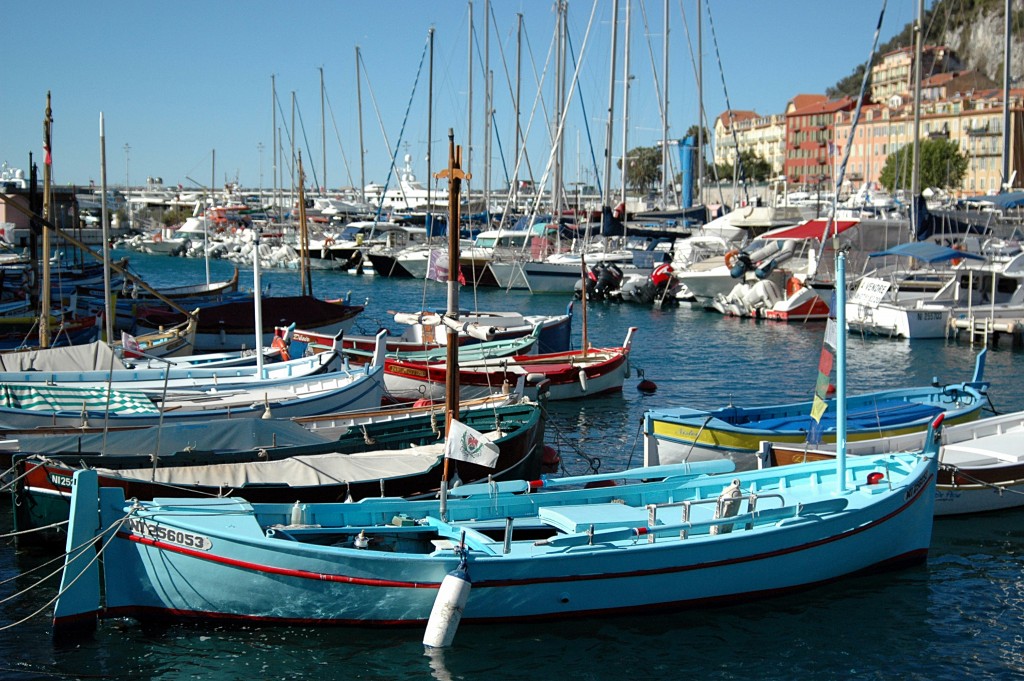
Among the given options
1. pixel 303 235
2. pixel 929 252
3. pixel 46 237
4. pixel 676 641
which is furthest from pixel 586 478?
pixel 929 252

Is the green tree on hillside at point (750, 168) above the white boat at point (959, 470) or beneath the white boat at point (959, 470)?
above

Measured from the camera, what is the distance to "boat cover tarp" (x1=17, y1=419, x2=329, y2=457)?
17094 millimetres

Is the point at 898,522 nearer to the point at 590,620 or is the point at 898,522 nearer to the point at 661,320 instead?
the point at 590,620

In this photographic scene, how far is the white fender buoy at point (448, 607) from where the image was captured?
12695 millimetres

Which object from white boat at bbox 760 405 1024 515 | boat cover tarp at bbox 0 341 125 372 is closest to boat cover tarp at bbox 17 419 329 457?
boat cover tarp at bbox 0 341 125 372

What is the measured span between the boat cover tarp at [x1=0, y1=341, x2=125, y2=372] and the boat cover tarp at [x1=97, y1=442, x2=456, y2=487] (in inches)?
352

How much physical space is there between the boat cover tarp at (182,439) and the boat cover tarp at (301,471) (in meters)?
1.04

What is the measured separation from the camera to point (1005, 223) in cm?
6456

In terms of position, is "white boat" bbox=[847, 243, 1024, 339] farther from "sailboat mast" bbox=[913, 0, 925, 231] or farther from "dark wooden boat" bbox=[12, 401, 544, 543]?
"dark wooden boat" bbox=[12, 401, 544, 543]

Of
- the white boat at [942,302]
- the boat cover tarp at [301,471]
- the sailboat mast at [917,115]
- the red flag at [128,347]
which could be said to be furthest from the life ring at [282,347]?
the sailboat mast at [917,115]

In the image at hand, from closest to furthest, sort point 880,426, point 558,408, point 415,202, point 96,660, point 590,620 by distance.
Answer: point 96,660 < point 590,620 < point 880,426 < point 558,408 < point 415,202

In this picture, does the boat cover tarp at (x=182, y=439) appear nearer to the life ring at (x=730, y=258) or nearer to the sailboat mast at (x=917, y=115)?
the sailboat mast at (x=917, y=115)

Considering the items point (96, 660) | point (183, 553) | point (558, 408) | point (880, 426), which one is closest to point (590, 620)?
point (183, 553)

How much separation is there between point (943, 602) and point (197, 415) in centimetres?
1388
